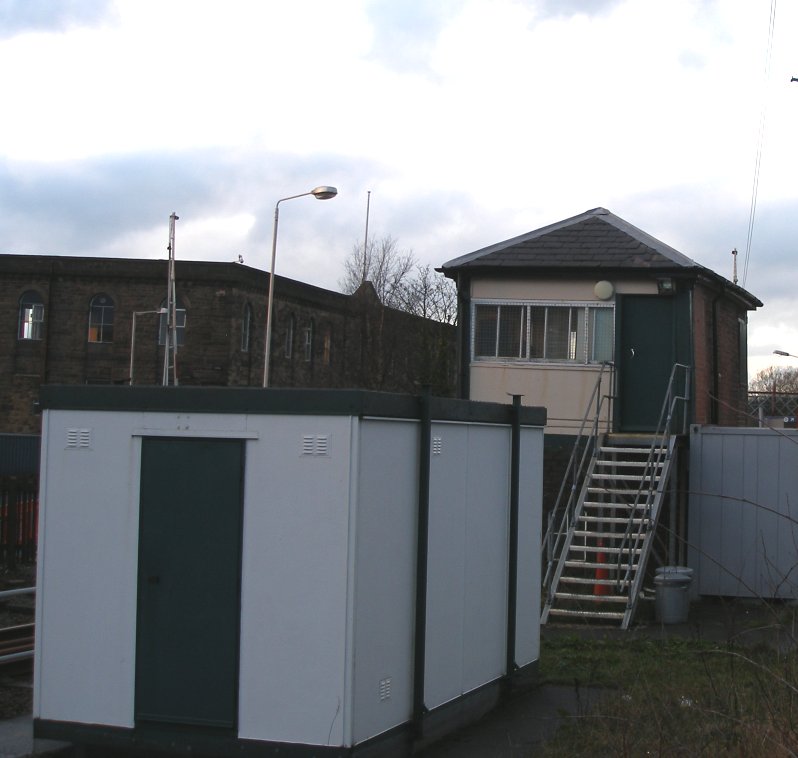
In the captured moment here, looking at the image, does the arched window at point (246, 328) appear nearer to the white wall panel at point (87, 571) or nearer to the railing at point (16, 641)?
the railing at point (16, 641)

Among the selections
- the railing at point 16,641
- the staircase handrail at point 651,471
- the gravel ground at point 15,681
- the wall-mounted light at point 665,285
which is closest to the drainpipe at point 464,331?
the wall-mounted light at point 665,285

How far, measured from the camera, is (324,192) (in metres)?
24.8

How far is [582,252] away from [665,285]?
4.95 ft

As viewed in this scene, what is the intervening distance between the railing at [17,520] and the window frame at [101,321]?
2966 centimetres

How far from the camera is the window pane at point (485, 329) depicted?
19375mm

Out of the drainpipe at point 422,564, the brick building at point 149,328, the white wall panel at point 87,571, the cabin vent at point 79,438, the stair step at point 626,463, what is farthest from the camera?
the brick building at point 149,328

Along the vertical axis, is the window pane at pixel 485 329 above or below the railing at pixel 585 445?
above

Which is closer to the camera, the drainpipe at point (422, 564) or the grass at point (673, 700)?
the grass at point (673, 700)

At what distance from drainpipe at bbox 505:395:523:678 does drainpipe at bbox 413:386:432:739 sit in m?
1.82

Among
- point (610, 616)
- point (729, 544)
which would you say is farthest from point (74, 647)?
point (729, 544)

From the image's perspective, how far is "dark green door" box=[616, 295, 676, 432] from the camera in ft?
61.0

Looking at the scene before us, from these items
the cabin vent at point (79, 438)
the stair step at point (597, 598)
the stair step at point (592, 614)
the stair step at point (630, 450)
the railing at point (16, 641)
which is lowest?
the stair step at point (592, 614)

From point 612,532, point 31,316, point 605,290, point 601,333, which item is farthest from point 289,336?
point 612,532

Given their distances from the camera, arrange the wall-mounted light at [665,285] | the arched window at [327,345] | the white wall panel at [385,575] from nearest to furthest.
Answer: the white wall panel at [385,575] → the wall-mounted light at [665,285] → the arched window at [327,345]
